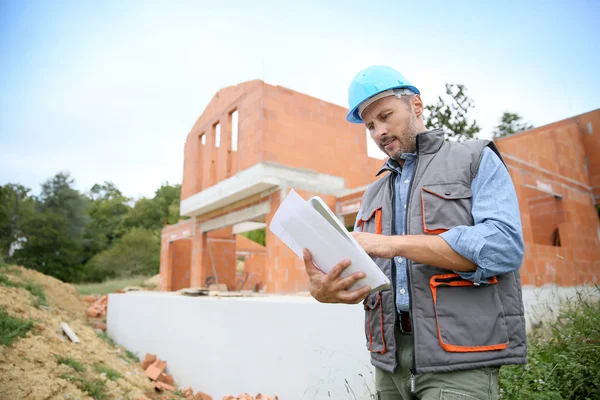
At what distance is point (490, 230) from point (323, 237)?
537 mm

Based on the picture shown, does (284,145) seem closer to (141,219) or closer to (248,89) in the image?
(248,89)

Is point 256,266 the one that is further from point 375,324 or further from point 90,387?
point 375,324

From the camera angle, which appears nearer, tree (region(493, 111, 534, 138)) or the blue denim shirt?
the blue denim shirt

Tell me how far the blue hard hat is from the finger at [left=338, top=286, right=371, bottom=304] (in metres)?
0.76

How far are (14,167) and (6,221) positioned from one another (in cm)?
2352

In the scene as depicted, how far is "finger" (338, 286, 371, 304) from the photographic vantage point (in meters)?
1.37

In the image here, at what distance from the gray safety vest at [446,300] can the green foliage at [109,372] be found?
5.66 metres

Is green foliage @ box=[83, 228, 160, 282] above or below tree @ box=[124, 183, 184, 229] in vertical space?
below

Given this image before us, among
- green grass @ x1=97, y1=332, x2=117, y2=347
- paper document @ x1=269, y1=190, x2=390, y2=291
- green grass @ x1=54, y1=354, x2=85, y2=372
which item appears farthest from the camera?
green grass @ x1=97, y1=332, x2=117, y2=347

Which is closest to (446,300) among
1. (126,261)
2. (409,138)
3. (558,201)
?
(409,138)

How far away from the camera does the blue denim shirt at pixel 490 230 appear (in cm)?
119

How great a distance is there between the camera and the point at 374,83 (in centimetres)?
157

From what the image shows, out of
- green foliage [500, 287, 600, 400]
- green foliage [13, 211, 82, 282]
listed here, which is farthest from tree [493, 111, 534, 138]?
green foliage [13, 211, 82, 282]

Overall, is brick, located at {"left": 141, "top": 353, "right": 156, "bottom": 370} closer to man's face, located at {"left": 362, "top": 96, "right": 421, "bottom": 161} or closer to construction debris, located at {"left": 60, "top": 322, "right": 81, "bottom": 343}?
construction debris, located at {"left": 60, "top": 322, "right": 81, "bottom": 343}
